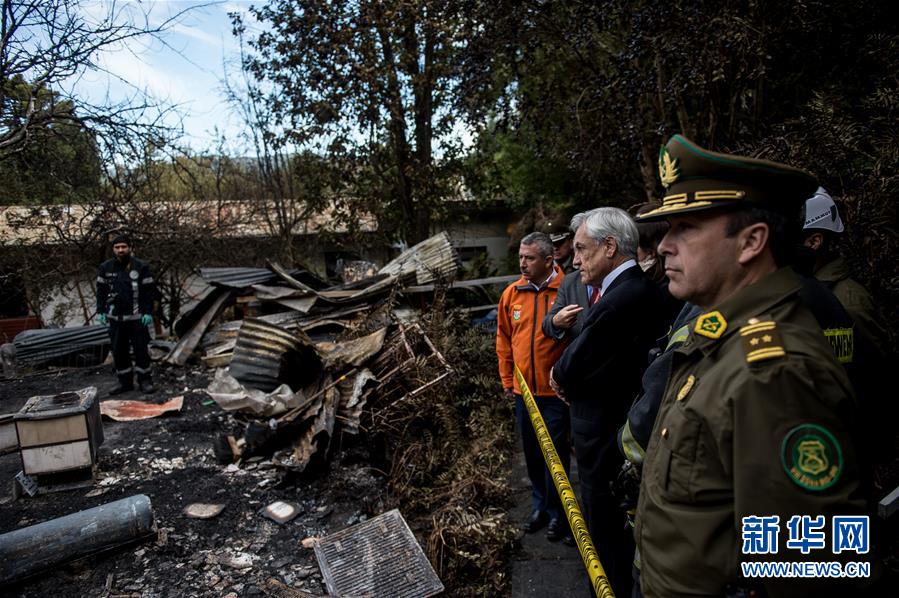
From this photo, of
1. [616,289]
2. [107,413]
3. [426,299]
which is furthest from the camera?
[426,299]

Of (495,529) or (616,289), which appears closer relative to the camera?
(616,289)

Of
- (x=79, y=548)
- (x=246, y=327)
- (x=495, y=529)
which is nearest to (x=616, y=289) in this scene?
(x=495, y=529)

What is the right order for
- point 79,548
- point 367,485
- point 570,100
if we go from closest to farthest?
1. point 79,548
2. point 367,485
3. point 570,100

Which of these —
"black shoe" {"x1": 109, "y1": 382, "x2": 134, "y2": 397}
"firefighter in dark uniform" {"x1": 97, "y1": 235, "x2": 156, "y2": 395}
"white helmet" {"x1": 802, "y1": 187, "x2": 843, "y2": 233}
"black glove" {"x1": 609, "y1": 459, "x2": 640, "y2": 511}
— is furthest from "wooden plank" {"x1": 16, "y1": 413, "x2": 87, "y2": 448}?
"white helmet" {"x1": 802, "y1": 187, "x2": 843, "y2": 233}

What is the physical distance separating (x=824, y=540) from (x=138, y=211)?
12.6m

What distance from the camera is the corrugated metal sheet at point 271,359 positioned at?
5891 mm

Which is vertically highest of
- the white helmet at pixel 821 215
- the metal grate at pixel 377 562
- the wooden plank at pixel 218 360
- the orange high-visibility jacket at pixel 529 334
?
the white helmet at pixel 821 215

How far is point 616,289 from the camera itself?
2.77 meters

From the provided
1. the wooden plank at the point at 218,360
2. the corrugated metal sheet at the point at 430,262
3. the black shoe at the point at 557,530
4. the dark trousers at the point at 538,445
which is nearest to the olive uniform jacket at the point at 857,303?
the dark trousers at the point at 538,445

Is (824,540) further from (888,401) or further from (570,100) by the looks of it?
(570,100)

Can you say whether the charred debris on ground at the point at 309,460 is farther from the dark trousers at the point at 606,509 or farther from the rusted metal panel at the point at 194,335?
the rusted metal panel at the point at 194,335

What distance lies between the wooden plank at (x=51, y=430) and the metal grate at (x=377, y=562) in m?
2.48

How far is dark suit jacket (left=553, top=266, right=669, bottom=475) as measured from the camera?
9.07ft

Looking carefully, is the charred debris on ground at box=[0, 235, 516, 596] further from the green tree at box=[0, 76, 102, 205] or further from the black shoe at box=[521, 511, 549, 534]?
the green tree at box=[0, 76, 102, 205]
